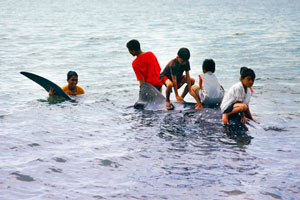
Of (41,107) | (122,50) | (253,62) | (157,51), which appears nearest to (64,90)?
(41,107)

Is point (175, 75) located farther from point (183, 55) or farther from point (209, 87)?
point (209, 87)

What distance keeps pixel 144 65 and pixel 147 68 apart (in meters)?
0.12

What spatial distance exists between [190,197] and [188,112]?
3412mm

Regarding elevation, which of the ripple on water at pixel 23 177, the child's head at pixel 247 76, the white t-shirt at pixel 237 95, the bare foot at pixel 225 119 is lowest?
the ripple on water at pixel 23 177

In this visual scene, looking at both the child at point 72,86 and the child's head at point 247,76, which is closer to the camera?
the child's head at point 247,76

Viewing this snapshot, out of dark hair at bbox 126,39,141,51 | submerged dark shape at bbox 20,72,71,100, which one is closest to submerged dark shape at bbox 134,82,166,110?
dark hair at bbox 126,39,141,51

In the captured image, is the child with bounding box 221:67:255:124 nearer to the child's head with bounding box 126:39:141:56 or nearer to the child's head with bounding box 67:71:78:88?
the child's head with bounding box 126:39:141:56

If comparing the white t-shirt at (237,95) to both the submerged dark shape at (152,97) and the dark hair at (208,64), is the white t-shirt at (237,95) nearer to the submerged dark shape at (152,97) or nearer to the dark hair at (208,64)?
the dark hair at (208,64)

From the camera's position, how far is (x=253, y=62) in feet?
56.5

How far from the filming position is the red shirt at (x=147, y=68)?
8305mm

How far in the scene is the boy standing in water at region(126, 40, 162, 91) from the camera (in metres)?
8.20

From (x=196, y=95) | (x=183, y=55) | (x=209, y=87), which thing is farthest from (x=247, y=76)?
(x=183, y=55)

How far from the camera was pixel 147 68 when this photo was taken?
27.7 ft

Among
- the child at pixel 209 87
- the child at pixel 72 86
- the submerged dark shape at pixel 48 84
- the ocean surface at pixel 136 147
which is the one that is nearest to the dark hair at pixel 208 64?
the child at pixel 209 87
